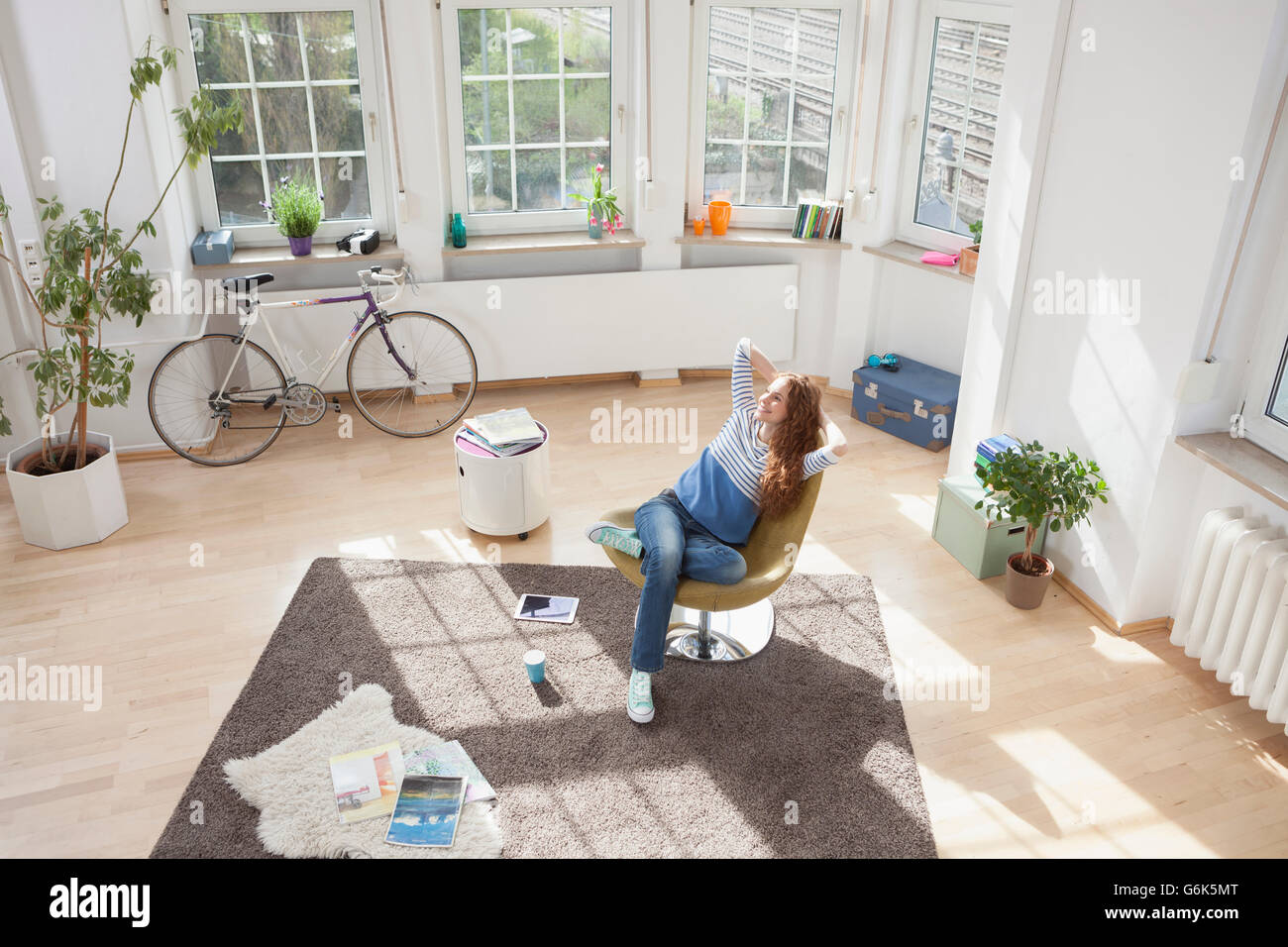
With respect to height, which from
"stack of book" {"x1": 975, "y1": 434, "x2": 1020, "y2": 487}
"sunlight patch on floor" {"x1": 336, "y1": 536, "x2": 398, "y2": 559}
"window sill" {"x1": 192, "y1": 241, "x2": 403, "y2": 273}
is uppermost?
"window sill" {"x1": 192, "y1": 241, "x2": 403, "y2": 273}

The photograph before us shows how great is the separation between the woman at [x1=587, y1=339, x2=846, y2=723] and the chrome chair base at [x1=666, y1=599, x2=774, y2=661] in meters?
0.28

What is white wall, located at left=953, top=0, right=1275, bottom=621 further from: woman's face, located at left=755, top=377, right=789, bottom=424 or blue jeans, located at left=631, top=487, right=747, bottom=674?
blue jeans, located at left=631, top=487, right=747, bottom=674

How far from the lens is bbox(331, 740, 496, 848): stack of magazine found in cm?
291

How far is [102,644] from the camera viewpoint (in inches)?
146

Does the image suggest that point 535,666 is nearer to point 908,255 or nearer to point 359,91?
point 908,255

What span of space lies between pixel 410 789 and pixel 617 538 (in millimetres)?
1029

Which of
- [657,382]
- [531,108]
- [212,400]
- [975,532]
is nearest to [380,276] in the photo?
[212,400]

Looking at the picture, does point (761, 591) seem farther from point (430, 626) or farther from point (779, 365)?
point (779, 365)

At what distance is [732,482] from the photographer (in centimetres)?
346

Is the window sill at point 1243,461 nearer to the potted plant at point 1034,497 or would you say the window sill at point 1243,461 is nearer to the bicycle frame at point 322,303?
the potted plant at point 1034,497

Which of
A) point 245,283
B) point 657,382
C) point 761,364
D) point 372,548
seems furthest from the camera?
point 657,382

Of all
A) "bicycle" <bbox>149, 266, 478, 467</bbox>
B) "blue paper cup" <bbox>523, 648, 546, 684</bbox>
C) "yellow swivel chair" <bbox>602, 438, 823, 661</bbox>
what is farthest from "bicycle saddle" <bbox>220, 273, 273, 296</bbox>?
"blue paper cup" <bbox>523, 648, 546, 684</bbox>

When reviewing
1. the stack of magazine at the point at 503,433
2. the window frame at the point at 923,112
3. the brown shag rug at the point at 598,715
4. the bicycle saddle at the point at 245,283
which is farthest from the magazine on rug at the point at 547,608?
the window frame at the point at 923,112

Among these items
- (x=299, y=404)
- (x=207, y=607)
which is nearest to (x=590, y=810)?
(x=207, y=607)
